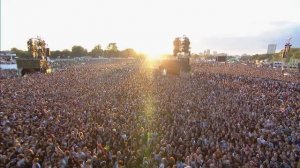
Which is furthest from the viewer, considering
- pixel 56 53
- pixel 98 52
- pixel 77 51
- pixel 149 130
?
pixel 98 52

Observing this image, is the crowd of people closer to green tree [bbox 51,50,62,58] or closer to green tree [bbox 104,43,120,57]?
green tree [bbox 51,50,62,58]

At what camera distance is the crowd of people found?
38.4 ft

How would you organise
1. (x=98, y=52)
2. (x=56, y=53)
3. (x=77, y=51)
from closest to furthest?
(x=56, y=53) < (x=77, y=51) < (x=98, y=52)

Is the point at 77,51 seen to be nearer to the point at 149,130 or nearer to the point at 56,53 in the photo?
the point at 56,53

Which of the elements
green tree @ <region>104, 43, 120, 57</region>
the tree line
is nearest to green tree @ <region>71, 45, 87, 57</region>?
the tree line

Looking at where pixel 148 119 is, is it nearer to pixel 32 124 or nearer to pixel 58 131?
pixel 58 131

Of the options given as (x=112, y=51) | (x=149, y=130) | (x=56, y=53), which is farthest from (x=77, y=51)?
(x=149, y=130)

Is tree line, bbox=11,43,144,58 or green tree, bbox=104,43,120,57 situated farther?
green tree, bbox=104,43,120,57

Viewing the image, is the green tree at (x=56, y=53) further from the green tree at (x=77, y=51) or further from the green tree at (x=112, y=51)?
the green tree at (x=112, y=51)

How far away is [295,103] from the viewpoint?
873 inches

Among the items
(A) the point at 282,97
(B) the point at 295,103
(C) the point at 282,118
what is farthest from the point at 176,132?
(A) the point at 282,97

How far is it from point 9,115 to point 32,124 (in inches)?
98.2

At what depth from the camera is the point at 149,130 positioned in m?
15.4

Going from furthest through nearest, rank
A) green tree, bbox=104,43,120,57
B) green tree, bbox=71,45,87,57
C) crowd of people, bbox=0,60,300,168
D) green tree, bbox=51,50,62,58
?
1. green tree, bbox=104,43,120,57
2. green tree, bbox=71,45,87,57
3. green tree, bbox=51,50,62,58
4. crowd of people, bbox=0,60,300,168
